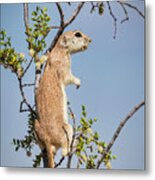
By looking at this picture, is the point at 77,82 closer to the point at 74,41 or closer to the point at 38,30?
the point at 74,41

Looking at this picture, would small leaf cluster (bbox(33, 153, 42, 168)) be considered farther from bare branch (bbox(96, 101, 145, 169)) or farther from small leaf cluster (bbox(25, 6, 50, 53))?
small leaf cluster (bbox(25, 6, 50, 53))

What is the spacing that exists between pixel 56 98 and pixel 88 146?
0.27 meters

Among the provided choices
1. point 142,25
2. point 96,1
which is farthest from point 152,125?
point 96,1

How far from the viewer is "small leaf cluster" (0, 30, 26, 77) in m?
2.60

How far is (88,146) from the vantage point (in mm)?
2527

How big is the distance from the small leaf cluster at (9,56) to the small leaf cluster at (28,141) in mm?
226

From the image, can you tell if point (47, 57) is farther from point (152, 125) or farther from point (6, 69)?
point (152, 125)

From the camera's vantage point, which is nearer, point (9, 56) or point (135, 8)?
point (135, 8)

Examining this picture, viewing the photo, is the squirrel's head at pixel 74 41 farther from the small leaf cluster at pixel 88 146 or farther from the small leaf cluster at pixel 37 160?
the small leaf cluster at pixel 37 160

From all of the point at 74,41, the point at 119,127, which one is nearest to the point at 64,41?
the point at 74,41

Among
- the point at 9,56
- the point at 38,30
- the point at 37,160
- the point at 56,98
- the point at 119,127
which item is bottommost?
the point at 37,160

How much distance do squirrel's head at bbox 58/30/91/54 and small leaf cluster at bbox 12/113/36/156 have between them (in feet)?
1.18

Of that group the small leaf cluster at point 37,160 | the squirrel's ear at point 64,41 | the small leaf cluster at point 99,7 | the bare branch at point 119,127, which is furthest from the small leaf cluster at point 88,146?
the small leaf cluster at point 99,7

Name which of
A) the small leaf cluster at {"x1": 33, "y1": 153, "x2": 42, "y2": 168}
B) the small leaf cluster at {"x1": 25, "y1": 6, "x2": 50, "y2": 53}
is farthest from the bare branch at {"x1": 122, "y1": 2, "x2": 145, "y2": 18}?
the small leaf cluster at {"x1": 33, "y1": 153, "x2": 42, "y2": 168}
